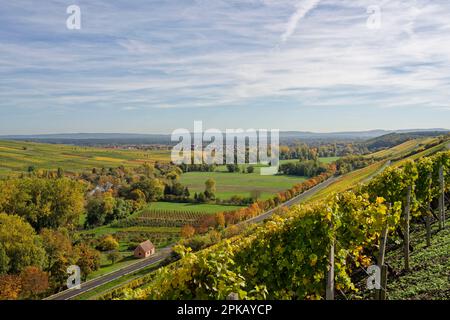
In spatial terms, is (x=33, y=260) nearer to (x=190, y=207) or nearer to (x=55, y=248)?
(x=55, y=248)

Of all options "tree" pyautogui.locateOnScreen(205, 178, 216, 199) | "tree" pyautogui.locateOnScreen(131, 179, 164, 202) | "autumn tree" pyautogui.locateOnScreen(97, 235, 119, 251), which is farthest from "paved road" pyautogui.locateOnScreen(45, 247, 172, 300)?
"tree" pyautogui.locateOnScreen(131, 179, 164, 202)

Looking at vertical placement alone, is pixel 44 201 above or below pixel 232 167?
below

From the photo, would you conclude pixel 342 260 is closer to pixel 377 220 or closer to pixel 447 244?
pixel 377 220

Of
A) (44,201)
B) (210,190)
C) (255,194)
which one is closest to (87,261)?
(44,201)

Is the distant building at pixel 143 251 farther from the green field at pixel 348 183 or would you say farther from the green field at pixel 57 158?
the green field at pixel 57 158

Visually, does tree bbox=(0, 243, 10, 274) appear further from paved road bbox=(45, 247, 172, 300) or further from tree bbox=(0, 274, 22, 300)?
paved road bbox=(45, 247, 172, 300)

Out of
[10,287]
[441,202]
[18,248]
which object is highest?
[441,202]

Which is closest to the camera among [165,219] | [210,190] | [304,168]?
[165,219]
